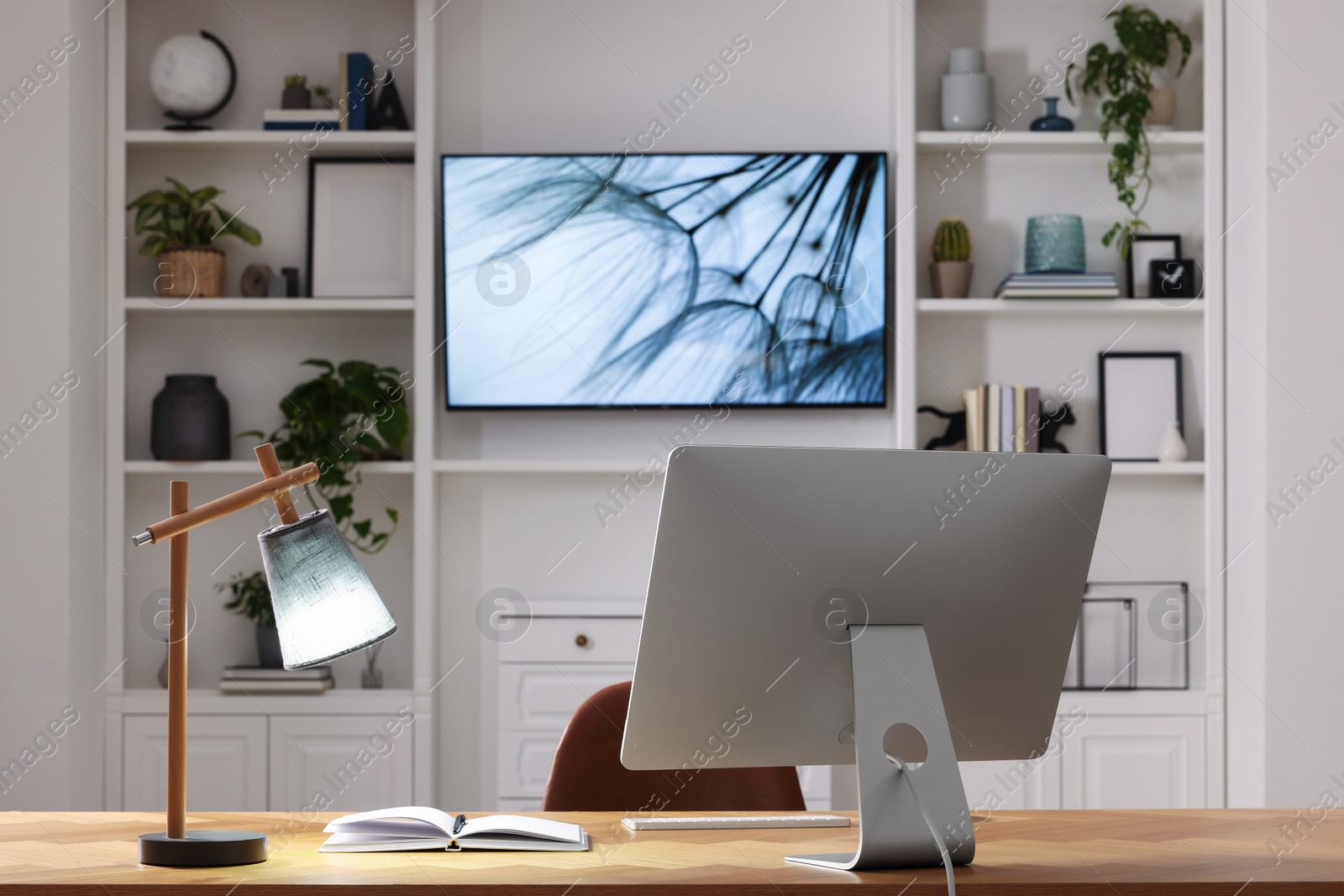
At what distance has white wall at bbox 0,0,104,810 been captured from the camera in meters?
2.79

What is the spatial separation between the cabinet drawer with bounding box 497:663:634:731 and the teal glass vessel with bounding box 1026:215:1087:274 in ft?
5.21

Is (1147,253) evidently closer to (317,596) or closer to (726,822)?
(726,822)

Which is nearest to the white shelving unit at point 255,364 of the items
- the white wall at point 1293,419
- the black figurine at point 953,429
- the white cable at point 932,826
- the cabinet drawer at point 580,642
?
the cabinet drawer at point 580,642

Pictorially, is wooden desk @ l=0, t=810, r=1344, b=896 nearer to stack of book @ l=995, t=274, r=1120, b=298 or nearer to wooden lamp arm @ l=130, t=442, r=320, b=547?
wooden lamp arm @ l=130, t=442, r=320, b=547

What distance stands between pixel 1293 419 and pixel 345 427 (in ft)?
8.13

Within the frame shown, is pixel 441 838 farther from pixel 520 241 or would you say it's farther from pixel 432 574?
pixel 520 241

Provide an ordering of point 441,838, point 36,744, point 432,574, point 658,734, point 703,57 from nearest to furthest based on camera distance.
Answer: point 658,734, point 441,838, point 36,744, point 432,574, point 703,57

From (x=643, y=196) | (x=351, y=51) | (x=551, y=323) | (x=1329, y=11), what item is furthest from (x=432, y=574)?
(x=1329, y=11)

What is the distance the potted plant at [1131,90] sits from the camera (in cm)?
302

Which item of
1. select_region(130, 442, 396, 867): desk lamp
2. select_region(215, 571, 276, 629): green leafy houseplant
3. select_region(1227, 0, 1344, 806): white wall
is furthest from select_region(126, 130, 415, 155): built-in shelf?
→ select_region(1227, 0, 1344, 806): white wall

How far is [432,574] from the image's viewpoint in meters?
3.04

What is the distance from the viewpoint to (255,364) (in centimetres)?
321

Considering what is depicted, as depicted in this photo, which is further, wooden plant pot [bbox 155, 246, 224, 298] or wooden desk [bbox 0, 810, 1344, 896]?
wooden plant pot [bbox 155, 246, 224, 298]

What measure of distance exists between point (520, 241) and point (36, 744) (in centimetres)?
179
